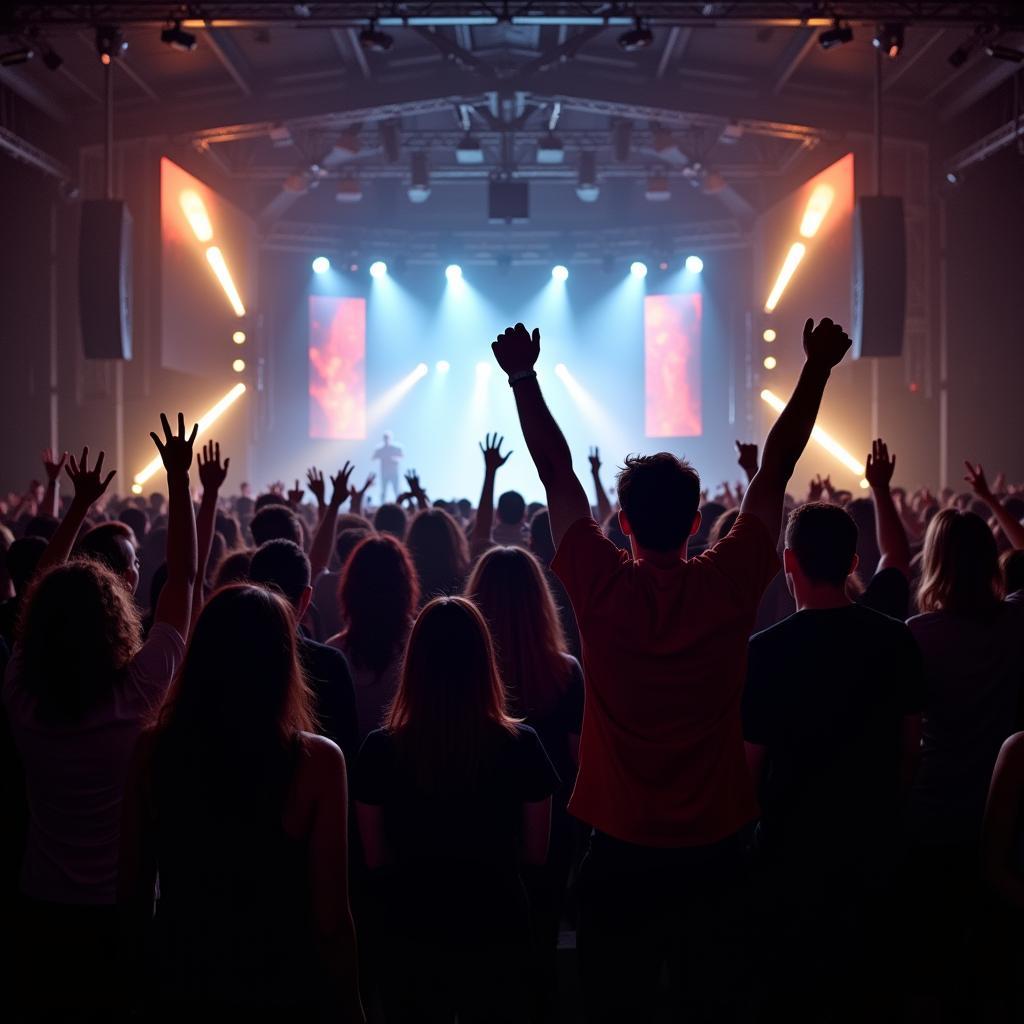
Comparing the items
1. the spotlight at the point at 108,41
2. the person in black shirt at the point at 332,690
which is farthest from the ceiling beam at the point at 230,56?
the person in black shirt at the point at 332,690

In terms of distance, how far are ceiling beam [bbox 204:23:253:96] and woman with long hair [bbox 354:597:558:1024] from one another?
43.0ft

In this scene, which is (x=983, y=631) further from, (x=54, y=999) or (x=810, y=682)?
(x=54, y=999)

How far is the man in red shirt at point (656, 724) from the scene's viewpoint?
2.11m

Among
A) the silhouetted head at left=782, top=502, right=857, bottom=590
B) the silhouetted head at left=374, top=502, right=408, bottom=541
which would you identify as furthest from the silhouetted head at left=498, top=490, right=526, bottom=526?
the silhouetted head at left=782, top=502, right=857, bottom=590

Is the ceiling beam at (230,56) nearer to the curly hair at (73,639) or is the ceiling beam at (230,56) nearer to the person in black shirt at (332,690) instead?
the person in black shirt at (332,690)

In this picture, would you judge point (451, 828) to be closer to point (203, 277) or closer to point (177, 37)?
point (177, 37)

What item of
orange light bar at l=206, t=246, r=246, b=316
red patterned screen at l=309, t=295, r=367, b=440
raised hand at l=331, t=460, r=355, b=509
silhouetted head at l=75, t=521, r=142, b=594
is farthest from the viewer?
red patterned screen at l=309, t=295, r=367, b=440

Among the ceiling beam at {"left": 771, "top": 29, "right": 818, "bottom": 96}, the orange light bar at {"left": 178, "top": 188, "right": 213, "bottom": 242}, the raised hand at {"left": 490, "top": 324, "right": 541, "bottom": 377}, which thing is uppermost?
the ceiling beam at {"left": 771, "top": 29, "right": 818, "bottom": 96}

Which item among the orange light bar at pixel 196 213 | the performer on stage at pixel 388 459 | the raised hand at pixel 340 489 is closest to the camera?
the raised hand at pixel 340 489

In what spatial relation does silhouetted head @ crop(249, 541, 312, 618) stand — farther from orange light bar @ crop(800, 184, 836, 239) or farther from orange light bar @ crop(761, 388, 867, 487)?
orange light bar @ crop(800, 184, 836, 239)

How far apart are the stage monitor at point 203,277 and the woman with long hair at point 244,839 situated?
47.6 ft

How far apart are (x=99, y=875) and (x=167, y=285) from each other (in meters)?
14.4

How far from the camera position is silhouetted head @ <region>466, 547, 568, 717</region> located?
3.07m

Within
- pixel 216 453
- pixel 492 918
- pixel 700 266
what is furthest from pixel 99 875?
pixel 700 266
